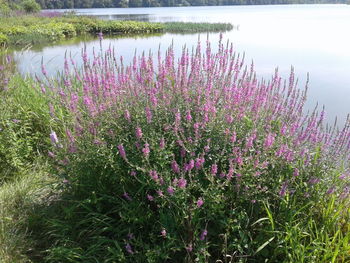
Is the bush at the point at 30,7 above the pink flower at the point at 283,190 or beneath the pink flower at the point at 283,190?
above

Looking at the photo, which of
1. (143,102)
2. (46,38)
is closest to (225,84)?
(143,102)

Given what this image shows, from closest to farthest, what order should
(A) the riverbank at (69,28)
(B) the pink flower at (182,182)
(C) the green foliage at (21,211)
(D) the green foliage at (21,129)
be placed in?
(B) the pink flower at (182,182) < (C) the green foliage at (21,211) < (D) the green foliage at (21,129) < (A) the riverbank at (69,28)

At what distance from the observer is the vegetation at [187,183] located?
242 cm

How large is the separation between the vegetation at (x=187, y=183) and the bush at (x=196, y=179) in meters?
0.01

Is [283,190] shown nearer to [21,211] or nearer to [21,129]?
[21,211]

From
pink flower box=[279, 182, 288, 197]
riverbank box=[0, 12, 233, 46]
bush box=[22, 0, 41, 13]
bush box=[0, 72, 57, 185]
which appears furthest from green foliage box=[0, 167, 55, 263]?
bush box=[22, 0, 41, 13]

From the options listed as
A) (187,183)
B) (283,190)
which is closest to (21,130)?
(187,183)

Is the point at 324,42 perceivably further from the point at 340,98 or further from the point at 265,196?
the point at 265,196

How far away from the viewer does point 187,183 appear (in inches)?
103

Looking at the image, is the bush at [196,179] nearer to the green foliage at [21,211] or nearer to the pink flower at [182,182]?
the pink flower at [182,182]

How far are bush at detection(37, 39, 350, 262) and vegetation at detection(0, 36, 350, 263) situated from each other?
Answer: 0.04 ft

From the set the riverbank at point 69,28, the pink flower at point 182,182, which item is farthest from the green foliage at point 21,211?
the riverbank at point 69,28

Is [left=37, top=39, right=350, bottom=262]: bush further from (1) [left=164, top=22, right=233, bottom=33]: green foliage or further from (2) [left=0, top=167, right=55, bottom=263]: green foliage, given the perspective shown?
(1) [left=164, top=22, right=233, bottom=33]: green foliage

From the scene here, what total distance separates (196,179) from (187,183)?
0.27ft
